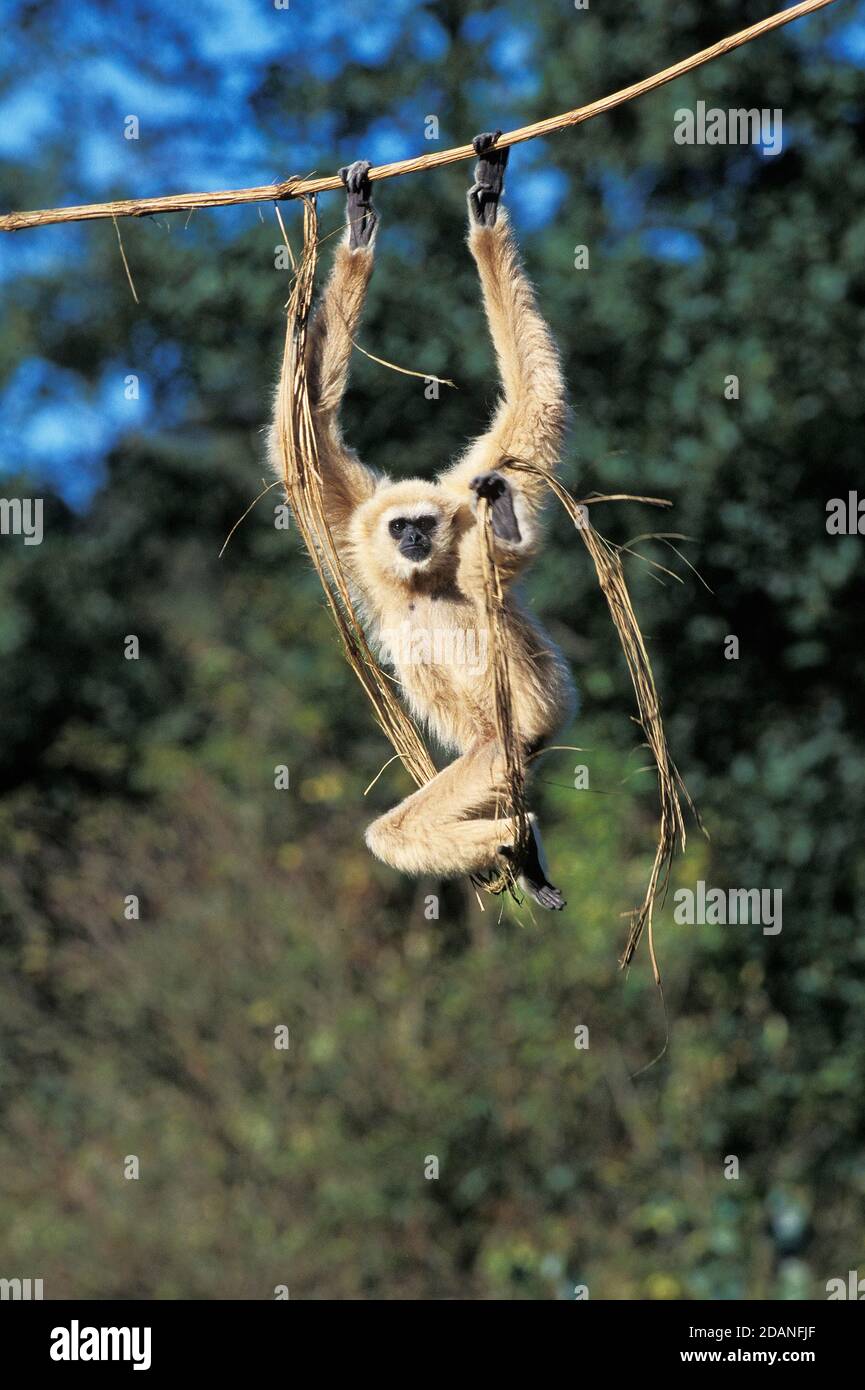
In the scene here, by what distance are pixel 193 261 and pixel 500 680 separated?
30.2 ft

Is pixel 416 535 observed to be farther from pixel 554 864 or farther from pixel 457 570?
pixel 554 864

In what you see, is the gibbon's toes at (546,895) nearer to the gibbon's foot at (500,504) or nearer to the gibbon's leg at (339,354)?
the gibbon's foot at (500,504)

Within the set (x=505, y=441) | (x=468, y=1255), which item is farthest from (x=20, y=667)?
(x=505, y=441)

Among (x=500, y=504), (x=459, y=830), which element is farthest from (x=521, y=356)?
(x=459, y=830)

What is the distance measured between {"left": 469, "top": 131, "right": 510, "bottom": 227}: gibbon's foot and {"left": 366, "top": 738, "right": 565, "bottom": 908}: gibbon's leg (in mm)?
1721

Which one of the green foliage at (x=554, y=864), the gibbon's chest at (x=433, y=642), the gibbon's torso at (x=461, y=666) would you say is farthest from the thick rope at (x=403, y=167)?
the green foliage at (x=554, y=864)

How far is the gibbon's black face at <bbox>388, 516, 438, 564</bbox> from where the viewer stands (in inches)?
200

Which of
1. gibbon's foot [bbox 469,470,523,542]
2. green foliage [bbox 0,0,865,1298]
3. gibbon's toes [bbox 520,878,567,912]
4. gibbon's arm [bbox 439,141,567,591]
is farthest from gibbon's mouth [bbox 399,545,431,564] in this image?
green foliage [bbox 0,0,865,1298]

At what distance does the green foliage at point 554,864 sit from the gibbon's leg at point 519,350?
573cm

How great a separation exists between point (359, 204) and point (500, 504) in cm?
133

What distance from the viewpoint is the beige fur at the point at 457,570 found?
484cm

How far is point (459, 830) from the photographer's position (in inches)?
188

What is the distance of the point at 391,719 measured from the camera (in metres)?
4.85

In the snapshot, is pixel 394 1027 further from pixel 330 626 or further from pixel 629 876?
pixel 330 626
